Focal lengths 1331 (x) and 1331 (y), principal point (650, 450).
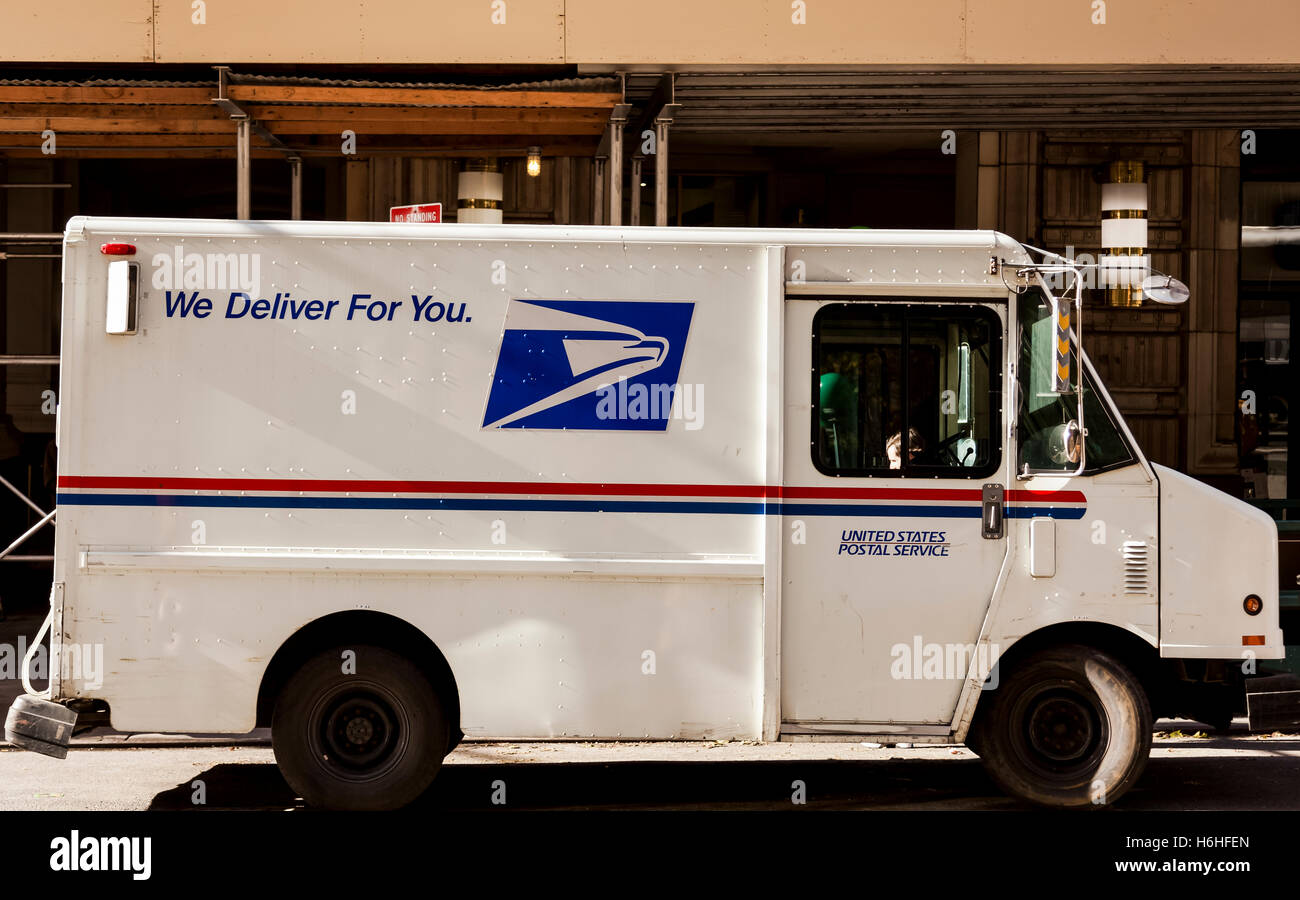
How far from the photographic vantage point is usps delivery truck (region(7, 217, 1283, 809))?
20.7 ft

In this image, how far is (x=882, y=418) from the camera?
252 inches

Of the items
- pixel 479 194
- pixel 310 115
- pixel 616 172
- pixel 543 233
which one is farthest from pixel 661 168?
pixel 543 233

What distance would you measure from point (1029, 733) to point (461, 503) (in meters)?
2.98

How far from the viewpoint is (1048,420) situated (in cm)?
641

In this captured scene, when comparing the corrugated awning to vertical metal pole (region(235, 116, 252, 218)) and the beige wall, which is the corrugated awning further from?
the beige wall

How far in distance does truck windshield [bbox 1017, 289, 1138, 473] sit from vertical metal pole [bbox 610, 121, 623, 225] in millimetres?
3030

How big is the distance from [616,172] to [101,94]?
3.48 metres

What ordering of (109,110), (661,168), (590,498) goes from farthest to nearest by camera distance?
(109,110) < (661,168) < (590,498)

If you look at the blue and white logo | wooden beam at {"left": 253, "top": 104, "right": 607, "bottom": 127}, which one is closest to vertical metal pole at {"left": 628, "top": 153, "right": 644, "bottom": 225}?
wooden beam at {"left": 253, "top": 104, "right": 607, "bottom": 127}

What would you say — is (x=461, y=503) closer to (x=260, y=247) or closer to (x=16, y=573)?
(x=260, y=247)

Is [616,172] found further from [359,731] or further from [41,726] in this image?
[41,726]
